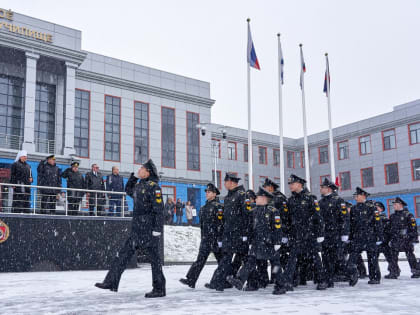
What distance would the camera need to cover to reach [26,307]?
642 centimetres

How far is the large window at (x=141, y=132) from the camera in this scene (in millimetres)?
33231

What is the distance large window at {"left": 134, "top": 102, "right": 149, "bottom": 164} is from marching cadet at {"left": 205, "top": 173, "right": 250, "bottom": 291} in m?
24.9

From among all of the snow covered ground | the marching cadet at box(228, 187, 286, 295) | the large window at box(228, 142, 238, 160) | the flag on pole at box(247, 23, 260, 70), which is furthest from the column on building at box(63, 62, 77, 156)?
the large window at box(228, 142, 238, 160)

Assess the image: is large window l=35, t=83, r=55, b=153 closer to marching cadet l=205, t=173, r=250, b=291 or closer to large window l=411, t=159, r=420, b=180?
marching cadet l=205, t=173, r=250, b=291

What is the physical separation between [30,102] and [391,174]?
33.1 meters

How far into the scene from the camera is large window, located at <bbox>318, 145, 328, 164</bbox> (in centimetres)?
5208

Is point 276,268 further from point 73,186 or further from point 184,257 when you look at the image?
point 184,257

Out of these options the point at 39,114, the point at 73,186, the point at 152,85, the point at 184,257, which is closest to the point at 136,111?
the point at 152,85

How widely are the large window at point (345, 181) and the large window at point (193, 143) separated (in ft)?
64.9

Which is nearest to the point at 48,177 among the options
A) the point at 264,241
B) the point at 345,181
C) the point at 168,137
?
the point at 264,241

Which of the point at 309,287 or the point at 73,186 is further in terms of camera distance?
the point at 73,186

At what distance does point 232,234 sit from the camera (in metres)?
Answer: 8.45

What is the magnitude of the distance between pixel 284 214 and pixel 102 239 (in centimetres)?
844

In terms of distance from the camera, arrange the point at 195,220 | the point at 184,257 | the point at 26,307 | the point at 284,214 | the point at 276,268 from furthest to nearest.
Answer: the point at 195,220, the point at 184,257, the point at 284,214, the point at 276,268, the point at 26,307
